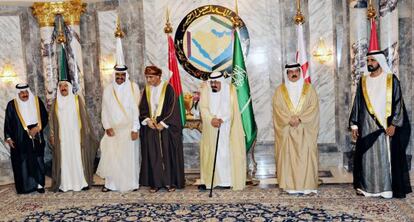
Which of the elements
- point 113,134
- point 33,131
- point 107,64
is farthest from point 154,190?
point 107,64

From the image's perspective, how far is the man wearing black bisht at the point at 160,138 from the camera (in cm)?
696

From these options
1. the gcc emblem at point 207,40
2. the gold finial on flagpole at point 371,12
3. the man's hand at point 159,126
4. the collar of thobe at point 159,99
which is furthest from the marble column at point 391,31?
the man's hand at point 159,126

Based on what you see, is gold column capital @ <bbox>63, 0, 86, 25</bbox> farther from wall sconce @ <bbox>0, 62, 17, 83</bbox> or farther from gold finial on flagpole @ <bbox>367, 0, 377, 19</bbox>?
gold finial on flagpole @ <bbox>367, 0, 377, 19</bbox>

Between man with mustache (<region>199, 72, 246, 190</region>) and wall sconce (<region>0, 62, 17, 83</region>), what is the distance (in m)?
4.01

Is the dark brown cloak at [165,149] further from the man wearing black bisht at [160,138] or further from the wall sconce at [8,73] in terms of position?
the wall sconce at [8,73]

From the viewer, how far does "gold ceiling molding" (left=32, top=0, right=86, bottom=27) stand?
8562mm

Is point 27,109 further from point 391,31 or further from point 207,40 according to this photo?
point 391,31

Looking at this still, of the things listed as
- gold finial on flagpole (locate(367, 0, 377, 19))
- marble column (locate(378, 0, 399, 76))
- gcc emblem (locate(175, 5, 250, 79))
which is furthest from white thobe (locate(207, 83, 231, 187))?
marble column (locate(378, 0, 399, 76))

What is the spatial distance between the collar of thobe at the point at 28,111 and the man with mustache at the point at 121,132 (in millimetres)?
1163

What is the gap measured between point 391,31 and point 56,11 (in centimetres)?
569

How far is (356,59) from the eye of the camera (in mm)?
7453

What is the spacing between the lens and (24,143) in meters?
7.34

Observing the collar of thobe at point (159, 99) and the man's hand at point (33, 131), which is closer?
the collar of thobe at point (159, 99)

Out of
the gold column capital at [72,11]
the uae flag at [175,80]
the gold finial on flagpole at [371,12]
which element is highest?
the gold column capital at [72,11]
